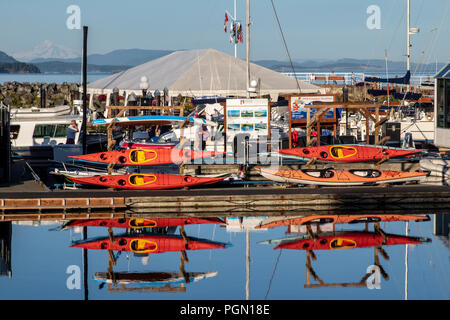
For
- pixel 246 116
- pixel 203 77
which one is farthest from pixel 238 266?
pixel 203 77

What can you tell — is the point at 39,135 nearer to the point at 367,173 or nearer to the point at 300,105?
the point at 300,105

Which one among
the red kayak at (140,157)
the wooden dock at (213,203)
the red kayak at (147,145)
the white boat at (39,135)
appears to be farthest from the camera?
the white boat at (39,135)

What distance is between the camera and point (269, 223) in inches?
1102

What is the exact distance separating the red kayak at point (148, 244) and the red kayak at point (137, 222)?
104 cm

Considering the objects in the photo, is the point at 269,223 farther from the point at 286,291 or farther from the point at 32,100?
the point at 32,100

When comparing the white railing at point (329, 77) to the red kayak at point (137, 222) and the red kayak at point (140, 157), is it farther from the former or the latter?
the red kayak at point (137, 222)

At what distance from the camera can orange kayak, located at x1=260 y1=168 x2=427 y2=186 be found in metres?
30.3

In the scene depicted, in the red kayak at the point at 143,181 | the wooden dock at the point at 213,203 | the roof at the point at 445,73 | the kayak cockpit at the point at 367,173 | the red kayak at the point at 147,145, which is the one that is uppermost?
the roof at the point at 445,73

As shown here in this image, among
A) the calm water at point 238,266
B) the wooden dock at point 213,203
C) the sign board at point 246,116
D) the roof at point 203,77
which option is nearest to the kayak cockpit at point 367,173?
the wooden dock at point 213,203

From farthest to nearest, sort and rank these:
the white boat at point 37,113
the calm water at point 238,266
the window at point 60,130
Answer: the white boat at point 37,113
the window at point 60,130
the calm water at point 238,266

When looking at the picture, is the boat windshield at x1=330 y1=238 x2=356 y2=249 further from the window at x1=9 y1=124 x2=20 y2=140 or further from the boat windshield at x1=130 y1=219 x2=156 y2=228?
the window at x1=9 y1=124 x2=20 y2=140

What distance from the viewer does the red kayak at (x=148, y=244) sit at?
25172mm

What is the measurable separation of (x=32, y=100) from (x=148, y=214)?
1974 inches
